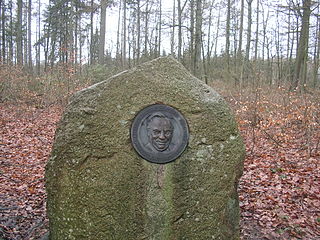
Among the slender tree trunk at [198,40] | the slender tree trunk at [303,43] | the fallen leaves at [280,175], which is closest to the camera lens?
the fallen leaves at [280,175]

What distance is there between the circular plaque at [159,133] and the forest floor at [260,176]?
170 cm

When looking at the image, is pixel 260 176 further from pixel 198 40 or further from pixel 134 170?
pixel 198 40

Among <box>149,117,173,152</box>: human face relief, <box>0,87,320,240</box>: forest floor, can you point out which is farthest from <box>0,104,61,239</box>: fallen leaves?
<box>149,117,173,152</box>: human face relief

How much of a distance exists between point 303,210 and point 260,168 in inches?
61.2

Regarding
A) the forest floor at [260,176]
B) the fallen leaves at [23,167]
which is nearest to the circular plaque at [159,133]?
the forest floor at [260,176]

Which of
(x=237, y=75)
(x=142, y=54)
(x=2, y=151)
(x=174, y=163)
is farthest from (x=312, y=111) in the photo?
(x=142, y=54)

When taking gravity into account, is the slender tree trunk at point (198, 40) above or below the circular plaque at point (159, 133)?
above

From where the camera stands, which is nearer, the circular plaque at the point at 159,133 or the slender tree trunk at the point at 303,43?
the circular plaque at the point at 159,133

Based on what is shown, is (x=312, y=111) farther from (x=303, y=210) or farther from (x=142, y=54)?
(x=142, y=54)

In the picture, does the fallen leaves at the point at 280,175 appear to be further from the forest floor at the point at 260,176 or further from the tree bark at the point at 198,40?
the tree bark at the point at 198,40

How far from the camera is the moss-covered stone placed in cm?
274

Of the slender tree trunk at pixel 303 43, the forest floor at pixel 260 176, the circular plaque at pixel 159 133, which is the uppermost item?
the slender tree trunk at pixel 303 43

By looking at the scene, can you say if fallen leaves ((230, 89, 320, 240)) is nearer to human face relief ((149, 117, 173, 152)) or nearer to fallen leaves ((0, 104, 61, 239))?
human face relief ((149, 117, 173, 152))

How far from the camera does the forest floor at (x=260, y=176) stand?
150 inches
